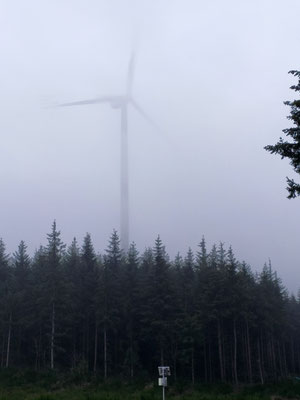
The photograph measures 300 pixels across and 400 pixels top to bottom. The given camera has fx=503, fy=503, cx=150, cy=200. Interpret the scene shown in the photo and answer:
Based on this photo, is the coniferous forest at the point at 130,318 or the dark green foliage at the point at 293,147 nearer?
the dark green foliage at the point at 293,147

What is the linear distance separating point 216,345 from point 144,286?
43.9 feet

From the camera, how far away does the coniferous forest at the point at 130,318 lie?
58.3 metres

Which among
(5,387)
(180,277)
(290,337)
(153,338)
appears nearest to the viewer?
(5,387)

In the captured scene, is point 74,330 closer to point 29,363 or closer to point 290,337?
point 29,363

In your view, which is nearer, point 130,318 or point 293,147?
point 293,147

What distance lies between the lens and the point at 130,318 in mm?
61344

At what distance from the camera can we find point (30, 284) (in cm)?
6944

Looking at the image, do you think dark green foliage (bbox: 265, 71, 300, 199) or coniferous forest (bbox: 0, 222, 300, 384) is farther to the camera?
coniferous forest (bbox: 0, 222, 300, 384)

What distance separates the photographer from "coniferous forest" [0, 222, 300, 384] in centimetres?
5831

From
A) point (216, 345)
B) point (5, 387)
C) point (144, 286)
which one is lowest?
point (5, 387)

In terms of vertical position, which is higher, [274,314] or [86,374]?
[274,314]

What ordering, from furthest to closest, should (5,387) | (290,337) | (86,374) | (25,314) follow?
1. (290,337)
2. (25,314)
3. (86,374)
4. (5,387)

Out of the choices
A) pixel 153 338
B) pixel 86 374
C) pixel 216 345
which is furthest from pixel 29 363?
pixel 216 345

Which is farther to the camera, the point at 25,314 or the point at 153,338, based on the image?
the point at 25,314
